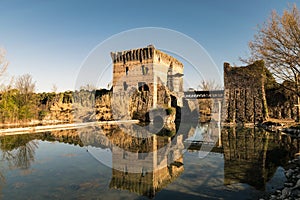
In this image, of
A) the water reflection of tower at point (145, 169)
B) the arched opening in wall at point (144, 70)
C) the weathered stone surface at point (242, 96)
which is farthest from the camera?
the arched opening in wall at point (144, 70)

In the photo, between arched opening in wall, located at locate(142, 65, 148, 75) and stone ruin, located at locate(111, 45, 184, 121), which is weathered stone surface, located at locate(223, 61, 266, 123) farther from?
arched opening in wall, located at locate(142, 65, 148, 75)

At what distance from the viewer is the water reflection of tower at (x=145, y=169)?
13.9ft

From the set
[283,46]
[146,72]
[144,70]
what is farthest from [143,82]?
[283,46]

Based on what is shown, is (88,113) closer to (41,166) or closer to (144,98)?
(144,98)

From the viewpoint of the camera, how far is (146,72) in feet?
99.7

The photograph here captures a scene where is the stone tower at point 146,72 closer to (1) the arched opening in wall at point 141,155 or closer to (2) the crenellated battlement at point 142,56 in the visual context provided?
(2) the crenellated battlement at point 142,56

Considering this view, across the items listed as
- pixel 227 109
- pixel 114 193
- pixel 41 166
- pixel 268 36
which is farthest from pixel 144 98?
pixel 114 193

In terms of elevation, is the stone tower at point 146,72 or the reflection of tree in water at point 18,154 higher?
the stone tower at point 146,72

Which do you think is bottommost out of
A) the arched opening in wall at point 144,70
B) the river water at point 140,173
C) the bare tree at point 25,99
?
the river water at point 140,173

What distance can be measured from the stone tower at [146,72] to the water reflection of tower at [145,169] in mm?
18728

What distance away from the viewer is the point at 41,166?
5.89 meters

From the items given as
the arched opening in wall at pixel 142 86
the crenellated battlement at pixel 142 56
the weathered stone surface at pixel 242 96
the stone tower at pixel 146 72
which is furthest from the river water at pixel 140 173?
the crenellated battlement at pixel 142 56

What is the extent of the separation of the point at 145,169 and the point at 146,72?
84.3 ft

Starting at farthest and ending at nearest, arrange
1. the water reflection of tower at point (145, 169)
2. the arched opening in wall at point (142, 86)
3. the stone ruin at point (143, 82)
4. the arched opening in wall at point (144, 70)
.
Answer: the arched opening in wall at point (144, 70), the arched opening in wall at point (142, 86), the stone ruin at point (143, 82), the water reflection of tower at point (145, 169)
